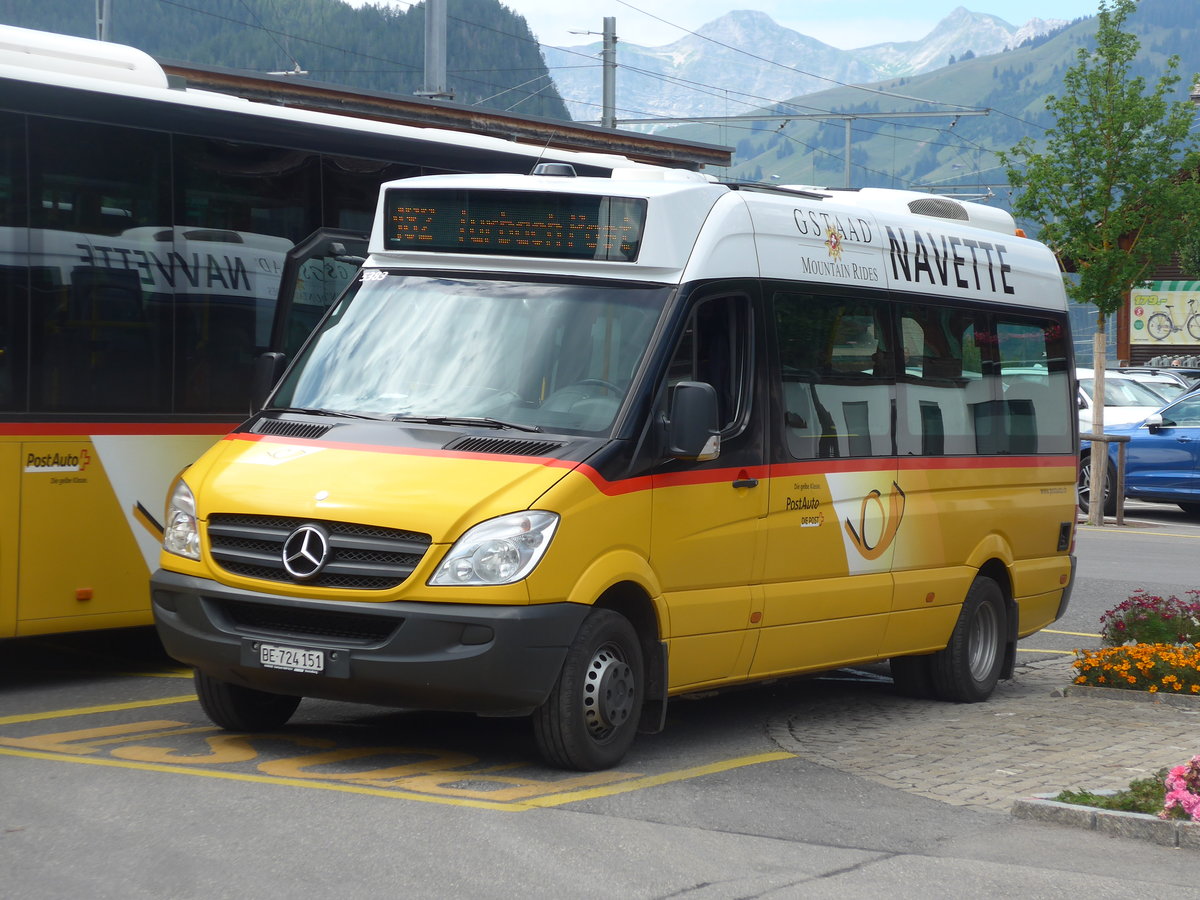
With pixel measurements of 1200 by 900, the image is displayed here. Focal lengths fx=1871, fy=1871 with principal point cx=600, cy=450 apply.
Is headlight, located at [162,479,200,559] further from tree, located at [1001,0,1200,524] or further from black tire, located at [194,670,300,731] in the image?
tree, located at [1001,0,1200,524]

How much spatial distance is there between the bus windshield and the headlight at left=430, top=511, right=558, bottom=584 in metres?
0.73

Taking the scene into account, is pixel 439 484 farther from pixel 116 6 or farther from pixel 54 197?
pixel 116 6

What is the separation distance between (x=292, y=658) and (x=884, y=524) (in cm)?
363

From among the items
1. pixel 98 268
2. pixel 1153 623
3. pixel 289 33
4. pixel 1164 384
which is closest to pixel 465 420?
pixel 98 268

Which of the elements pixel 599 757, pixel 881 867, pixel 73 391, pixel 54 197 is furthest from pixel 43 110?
pixel 881 867

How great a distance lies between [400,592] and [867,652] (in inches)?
133

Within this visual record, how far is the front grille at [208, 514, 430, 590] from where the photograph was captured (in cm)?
736

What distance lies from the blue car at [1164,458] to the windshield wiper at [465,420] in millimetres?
16906

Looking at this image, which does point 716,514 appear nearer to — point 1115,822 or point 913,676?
point 1115,822

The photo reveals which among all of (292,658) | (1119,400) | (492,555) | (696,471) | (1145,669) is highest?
(1119,400)

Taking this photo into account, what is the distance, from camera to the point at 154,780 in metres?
7.30

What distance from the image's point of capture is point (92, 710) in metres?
9.16

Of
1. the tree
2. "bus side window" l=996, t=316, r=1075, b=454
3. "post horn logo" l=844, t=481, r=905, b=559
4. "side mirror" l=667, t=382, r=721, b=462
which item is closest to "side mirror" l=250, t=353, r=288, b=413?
"side mirror" l=667, t=382, r=721, b=462

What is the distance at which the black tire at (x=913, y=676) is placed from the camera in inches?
424
